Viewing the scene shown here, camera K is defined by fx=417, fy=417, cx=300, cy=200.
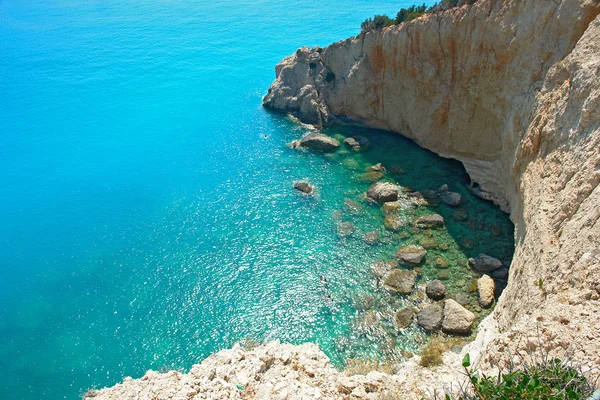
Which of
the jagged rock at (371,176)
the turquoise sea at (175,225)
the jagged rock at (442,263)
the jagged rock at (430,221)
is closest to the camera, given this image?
the turquoise sea at (175,225)

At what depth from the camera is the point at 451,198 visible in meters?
31.6

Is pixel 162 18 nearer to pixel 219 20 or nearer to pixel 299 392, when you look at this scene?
pixel 219 20

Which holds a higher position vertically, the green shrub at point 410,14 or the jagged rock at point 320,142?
the green shrub at point 410,14

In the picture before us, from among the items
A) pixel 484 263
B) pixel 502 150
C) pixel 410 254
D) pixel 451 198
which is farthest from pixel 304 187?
pixel 502 150

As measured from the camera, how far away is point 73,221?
34781mm

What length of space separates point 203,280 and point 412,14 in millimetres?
27842

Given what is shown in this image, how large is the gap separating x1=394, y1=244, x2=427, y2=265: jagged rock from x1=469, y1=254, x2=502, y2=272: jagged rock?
10.1 ft

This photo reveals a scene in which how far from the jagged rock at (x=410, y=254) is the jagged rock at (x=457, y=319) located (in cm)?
412

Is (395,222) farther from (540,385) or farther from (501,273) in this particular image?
(540,385)

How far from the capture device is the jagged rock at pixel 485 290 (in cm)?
2402

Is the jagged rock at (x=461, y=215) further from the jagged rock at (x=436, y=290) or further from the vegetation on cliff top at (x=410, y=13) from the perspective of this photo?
the vegetation on cliff top at (x=410, y=13)

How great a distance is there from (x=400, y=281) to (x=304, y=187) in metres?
12.4

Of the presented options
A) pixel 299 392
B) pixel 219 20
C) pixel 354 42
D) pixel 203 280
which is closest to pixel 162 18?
pixel 219 20

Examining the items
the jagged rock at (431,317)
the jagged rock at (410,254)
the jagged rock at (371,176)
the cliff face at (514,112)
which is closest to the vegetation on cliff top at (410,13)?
the cliff face at (514,112)
